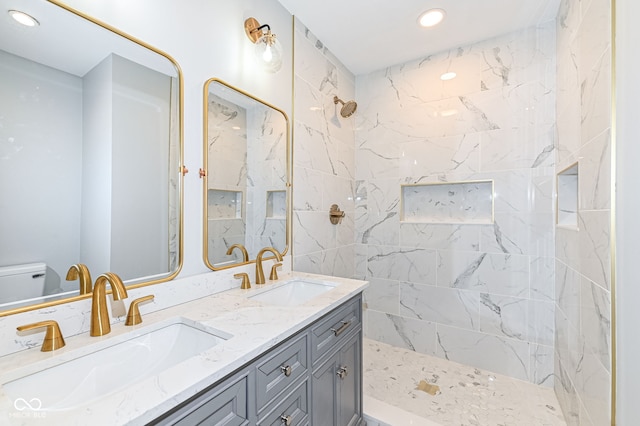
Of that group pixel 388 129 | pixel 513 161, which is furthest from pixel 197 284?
pixel 513 161

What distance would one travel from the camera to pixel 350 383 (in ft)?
4.67

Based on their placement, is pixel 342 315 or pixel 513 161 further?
pixel 513 161

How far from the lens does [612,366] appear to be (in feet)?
3.32

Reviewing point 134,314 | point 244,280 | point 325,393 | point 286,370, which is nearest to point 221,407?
point 286,370

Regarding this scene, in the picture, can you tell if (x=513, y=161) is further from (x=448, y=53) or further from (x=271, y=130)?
(x=271, y=130)

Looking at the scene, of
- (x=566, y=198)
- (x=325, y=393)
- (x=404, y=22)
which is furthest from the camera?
(x=404, y=22)

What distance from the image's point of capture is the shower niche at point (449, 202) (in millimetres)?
2178

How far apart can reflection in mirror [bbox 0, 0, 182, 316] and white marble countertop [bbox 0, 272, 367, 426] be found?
0.18 m

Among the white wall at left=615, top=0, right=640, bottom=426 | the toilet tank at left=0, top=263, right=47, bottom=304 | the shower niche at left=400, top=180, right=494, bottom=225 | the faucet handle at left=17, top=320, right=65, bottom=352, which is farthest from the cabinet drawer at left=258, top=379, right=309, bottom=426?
the shower niche at left=400, top=180, right=494, bottom=225

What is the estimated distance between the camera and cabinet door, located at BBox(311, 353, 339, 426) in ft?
3.68

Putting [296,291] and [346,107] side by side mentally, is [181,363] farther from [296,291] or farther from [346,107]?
[346,107]

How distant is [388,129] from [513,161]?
991mm

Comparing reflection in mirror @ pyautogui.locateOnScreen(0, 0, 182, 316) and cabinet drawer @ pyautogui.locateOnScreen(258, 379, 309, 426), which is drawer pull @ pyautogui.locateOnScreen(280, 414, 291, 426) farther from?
reflection in mirror @ pyautogui.locateOnScreen(0, 0, 182, 316)

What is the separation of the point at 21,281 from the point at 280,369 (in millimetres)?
812
